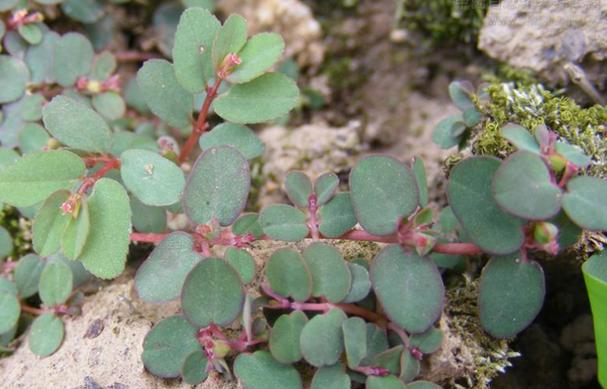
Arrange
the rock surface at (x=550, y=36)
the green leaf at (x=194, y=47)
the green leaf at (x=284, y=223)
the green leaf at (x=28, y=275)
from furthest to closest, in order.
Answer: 1. the rock surface at (x=550, y=36)
2. the green leaf at (x=28, y=275)
3. the green leaf at (x=194, y=47)
4. the green leaf at (x=284, y=223)

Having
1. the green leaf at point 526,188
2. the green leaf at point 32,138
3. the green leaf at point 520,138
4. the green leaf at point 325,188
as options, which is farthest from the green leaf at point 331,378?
the green leaf at point 32,138

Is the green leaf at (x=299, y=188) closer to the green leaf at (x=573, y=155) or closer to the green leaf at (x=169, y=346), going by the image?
the green leaf at (x=169, y=346)

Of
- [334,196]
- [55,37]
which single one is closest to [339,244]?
[334,196]

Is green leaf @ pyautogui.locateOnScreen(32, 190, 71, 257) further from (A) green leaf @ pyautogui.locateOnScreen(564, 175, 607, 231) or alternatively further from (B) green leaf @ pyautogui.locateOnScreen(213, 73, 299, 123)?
(A) green leaf @ pyautogui.locateOnScreen(564, 175, 607, 231)

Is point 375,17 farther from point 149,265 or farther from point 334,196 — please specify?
point 149,265

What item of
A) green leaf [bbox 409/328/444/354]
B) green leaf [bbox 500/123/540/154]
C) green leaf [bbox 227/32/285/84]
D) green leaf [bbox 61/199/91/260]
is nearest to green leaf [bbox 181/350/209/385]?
green leaf [bbox 61/199/91/260]

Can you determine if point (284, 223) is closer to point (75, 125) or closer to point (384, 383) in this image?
point (384, 383)
